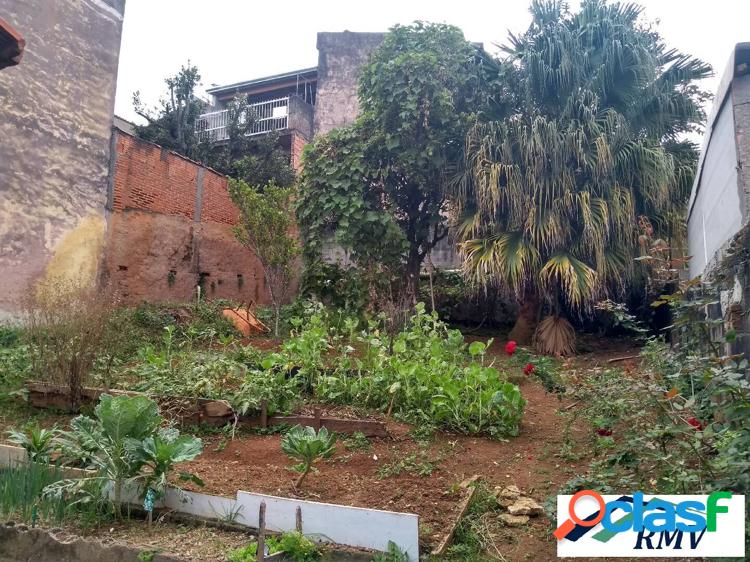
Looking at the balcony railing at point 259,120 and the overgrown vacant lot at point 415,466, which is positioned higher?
the balcony railing at point 259,120

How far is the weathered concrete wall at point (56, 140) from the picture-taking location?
903cm

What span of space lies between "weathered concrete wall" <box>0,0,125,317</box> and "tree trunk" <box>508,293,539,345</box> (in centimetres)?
715

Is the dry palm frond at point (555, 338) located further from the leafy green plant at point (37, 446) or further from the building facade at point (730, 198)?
the leafy green plant at point (37, 446)

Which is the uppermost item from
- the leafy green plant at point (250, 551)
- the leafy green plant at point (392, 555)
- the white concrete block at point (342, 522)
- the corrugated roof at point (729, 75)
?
the corrugated roof at point (729, 75)

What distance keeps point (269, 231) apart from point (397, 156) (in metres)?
2.75

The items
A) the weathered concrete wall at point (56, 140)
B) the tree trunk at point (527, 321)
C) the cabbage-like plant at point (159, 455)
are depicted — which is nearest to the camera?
the cabbage-like plant at point (159, 455)

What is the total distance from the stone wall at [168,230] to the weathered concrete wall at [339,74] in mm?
6006

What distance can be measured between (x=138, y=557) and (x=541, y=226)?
7688 millimetres

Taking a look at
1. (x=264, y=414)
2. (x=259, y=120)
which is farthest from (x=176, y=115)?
(x=264, y=414)

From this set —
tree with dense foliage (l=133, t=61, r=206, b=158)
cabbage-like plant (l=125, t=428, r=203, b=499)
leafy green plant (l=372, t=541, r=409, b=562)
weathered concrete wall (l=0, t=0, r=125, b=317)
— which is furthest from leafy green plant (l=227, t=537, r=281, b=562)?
tree with dense foliage (l=133, t=61, r=206, b=158)

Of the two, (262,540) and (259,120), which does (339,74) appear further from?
(262,540)

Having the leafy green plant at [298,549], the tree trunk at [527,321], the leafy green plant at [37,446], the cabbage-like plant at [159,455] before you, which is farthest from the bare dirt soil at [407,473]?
the tree trunk at [527,321]

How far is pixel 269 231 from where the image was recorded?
380 inches

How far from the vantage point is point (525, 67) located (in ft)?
33.3
